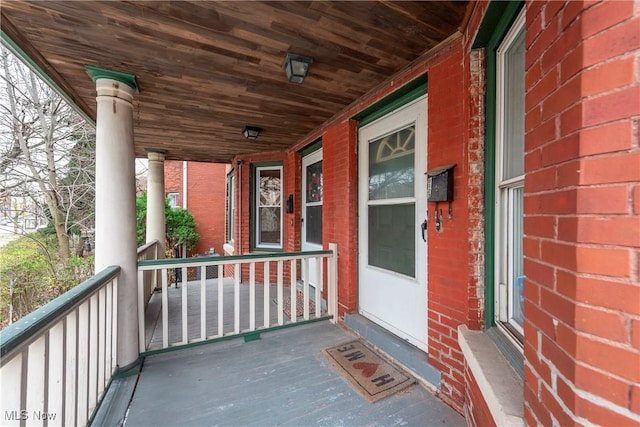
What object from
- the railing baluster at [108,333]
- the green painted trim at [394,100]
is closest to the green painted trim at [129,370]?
the railing baluster at [108,333]

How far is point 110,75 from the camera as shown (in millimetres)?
2127

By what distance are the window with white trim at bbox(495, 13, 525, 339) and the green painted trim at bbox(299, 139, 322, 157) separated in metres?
2.52

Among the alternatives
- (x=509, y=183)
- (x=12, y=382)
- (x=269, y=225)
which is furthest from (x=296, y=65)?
(x=269, y=225)

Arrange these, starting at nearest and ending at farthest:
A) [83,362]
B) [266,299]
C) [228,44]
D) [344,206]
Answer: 1. [83,362]
2. [228,44]
3. [266,299]
4. [344,206]

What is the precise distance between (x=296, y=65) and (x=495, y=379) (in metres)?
2.18

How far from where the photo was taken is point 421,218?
2199 millimetres

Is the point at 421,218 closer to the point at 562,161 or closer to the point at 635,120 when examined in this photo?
the point at 562,161

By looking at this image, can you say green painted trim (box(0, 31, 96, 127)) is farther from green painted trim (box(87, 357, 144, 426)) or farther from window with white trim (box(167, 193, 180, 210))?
window with white trim (box(167, 193, 180, 210))

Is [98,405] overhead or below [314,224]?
below

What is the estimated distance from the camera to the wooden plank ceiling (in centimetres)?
152

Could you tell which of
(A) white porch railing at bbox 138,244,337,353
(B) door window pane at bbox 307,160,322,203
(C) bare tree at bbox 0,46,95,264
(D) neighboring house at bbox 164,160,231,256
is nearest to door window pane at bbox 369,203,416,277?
(A) white porch railing at bbox 138,244,337,353

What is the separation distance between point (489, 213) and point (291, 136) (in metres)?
3.06

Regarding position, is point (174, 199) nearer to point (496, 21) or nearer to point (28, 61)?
point (28, 61)

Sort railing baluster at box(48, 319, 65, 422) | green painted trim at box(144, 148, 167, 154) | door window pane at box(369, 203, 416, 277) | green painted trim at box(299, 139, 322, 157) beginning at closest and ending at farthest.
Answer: railing baluster at box(48, 319, 65, 422) → door window pane at box(369, 203, 416, 277) → green painted trim at box(299, 139, 322, 157) → green painted trim at box(144, 148, 167, 154)
